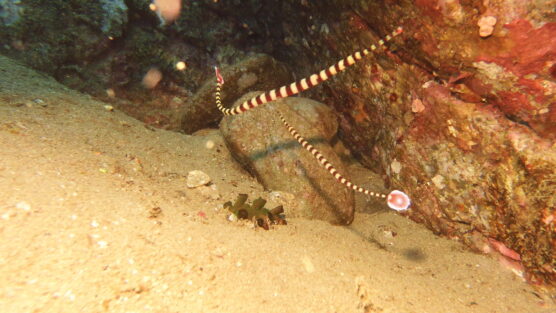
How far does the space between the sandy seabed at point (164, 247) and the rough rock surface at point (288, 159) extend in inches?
11.6

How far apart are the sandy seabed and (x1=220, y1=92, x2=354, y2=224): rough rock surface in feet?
0.97

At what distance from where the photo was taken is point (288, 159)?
4930 millimetres

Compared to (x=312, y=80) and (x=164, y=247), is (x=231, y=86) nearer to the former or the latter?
(x=312, y=80)

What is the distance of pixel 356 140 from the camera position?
6.19 meters

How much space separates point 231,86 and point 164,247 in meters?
4.24

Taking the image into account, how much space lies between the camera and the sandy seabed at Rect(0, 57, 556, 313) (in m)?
2.11

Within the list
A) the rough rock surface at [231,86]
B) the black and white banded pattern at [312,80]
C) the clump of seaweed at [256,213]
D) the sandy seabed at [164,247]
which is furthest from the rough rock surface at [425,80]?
the clump of seaweed at [256,213]

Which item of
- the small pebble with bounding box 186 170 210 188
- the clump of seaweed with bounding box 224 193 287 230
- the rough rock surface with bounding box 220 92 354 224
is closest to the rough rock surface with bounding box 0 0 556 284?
the rough rock surface with bounding box 220 92 354 224

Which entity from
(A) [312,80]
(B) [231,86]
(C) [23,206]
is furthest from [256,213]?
(B) [231,86]

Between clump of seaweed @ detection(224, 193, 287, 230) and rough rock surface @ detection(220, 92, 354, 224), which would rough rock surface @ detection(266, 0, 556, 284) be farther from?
clump of seaweed @ detection(224, 193, 287, 230)

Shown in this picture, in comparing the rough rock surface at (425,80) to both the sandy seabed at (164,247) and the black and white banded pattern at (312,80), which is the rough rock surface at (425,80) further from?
the sandy seabed at (164,247)

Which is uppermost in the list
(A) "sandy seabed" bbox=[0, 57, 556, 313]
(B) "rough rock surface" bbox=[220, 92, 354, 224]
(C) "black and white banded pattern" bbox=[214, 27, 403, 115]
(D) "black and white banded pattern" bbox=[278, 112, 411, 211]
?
(C) "black and white banded pattern" bbox=[214, 27, 403, 115]

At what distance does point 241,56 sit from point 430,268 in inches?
233

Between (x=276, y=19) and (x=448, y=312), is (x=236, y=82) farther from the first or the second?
(x=448, y=312)
